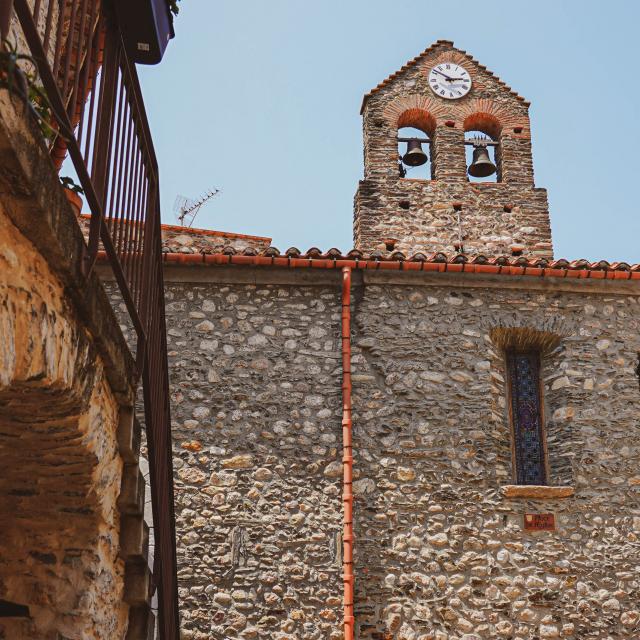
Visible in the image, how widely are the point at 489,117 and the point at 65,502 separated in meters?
11.9

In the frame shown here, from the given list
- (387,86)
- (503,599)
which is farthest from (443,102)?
(503,599)

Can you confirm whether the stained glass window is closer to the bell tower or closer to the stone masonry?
the bell tower

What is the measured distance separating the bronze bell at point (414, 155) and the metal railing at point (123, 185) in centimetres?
860

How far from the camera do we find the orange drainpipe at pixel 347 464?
8.65 m

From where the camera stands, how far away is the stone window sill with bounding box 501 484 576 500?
928 centimetres

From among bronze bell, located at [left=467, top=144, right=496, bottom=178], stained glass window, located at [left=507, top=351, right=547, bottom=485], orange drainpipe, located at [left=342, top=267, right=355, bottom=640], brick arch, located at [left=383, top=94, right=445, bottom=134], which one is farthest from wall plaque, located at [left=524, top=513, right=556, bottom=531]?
brick arch, located at [left=383, top=94, right=445, bottom=134]

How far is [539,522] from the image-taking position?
9.23 metres

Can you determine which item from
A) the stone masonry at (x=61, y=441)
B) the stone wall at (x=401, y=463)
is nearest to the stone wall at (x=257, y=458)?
the stone wall at (x=401, y=463)

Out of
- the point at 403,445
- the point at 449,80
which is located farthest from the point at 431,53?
the point at 403,445

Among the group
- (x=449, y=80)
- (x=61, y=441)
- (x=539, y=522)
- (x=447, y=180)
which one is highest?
(x=449, y=80)

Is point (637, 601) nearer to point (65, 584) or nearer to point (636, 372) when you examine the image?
point (636, 372)

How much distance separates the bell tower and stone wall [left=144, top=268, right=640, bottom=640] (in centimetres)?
383

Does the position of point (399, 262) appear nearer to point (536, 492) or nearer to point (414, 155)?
point (536, 492)

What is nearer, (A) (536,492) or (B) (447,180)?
(A) (536,492)
